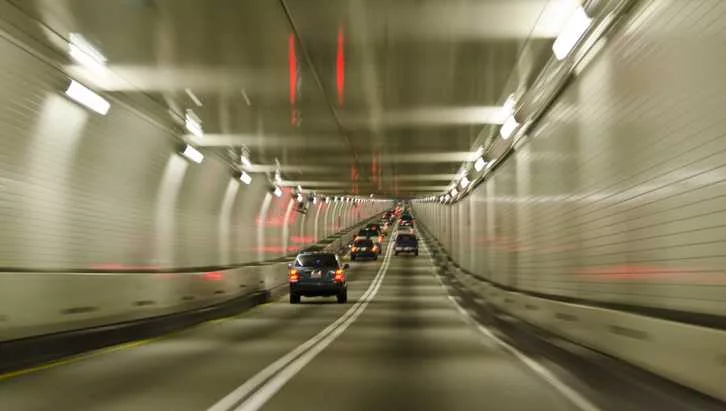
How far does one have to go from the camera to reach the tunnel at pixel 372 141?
9.56 metres

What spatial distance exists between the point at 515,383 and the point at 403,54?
6.19 meters

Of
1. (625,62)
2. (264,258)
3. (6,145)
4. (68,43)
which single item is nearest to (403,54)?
(625,62)

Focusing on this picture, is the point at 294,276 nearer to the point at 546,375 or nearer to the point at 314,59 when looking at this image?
the point at 314,59

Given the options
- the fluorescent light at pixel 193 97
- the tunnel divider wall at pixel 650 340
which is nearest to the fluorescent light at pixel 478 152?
the fluorescent light at pixel 193 97

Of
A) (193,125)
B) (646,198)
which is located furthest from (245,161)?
(646,198)

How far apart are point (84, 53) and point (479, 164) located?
769 inches

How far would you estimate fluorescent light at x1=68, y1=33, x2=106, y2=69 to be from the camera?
1403 centimetres

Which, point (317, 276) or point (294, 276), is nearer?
point (317, 276)

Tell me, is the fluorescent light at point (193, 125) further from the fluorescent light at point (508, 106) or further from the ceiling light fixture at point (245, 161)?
the fluorescent light at point (508, 106)

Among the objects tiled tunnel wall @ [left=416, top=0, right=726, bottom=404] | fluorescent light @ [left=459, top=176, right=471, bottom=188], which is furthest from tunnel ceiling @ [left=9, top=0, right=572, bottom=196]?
fluorescent light @ [left=459, top=176, right=471, bottom=188]

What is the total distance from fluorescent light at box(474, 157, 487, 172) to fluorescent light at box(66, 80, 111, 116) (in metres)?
16.3

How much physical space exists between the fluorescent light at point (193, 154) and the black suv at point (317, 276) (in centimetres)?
643

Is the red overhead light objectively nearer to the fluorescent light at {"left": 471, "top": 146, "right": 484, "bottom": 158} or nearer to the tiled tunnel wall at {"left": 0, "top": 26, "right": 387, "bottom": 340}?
the tiled tunnel wall at {"left": 0, "top": 26, "right": 387, "bottom": 340}

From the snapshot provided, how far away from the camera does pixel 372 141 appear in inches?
1069
